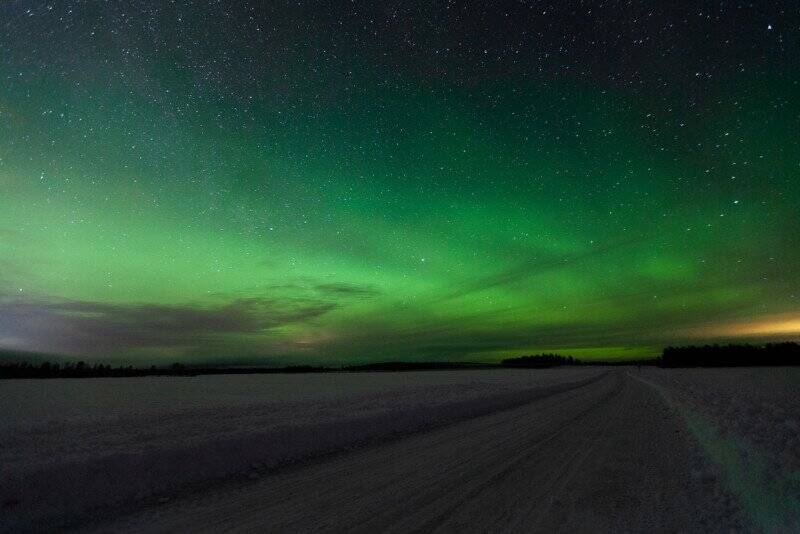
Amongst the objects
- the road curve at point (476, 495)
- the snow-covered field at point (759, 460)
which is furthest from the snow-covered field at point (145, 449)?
the snow-covered field at point (759, 460)

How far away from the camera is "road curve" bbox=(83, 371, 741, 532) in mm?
5535

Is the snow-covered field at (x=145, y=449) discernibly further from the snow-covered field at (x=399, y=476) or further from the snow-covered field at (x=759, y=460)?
the snow-covered field at (x=759, y=460)

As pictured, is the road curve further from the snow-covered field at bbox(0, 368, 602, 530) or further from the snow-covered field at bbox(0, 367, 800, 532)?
the snow-covered field at bbox(0, 368, 602, 530)

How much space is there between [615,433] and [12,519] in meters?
13.7

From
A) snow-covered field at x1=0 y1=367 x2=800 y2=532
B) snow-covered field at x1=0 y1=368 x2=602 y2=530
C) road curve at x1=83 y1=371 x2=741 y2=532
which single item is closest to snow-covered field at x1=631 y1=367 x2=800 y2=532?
snow-covered field at x1=0 y1=367 x2=800 y2=532

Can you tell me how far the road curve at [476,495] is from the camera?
5.54m

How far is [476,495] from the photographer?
6.66 m

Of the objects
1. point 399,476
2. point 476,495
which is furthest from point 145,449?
point 476,495

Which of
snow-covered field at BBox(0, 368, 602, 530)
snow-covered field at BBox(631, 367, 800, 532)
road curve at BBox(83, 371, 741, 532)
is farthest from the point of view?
snow-covered field at BBox(0, 368, 602, 530)

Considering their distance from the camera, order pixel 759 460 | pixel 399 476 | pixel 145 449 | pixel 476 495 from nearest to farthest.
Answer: pixel 476 495
pixel 399 476
pixel 759 460
pixel 145 449

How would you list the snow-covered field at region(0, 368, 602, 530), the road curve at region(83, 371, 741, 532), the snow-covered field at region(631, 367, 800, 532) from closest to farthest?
the road curve at region(83, 371, 741, 532) → the snow-covered field at region(631, 367, 800, 532) → the snow-covered field at region(0, 368, 602, 530)

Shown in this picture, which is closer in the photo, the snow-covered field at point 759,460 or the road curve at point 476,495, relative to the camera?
the road curve at point 476,495

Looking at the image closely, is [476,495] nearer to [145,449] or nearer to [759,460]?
[759,460]

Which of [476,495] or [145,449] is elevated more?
[145,449]
